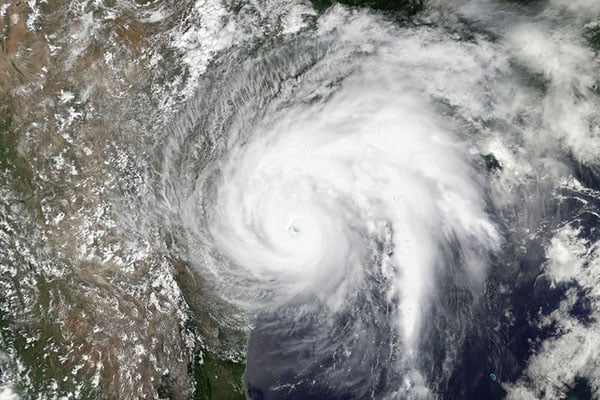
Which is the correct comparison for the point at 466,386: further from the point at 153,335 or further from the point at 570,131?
the point at 153,335

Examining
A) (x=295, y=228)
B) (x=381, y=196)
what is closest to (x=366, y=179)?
(x=381, y=196)

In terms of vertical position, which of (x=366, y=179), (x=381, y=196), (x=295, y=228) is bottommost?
(x=295, y=228)

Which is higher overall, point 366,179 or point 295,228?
point 366,179

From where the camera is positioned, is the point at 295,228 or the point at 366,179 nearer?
the point at 366,179

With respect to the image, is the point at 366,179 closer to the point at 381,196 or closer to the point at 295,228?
the point at 381,196

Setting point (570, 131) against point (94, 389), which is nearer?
point (570, 131)

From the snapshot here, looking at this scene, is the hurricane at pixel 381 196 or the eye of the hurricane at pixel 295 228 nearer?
the hurricane at pixel 381 196

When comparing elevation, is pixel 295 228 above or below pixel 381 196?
below

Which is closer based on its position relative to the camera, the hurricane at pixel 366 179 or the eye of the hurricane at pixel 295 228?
the hurricane at pixel 366 179

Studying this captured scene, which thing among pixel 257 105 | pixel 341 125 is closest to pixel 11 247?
pixel 257 105

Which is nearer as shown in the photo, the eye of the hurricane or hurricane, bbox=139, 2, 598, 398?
hurricane, bbox=139, 2, 598, 398

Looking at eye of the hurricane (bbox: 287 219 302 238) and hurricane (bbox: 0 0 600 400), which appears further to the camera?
eye of the hurricane (bbox: 287 219 302 238)
